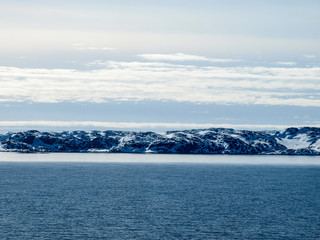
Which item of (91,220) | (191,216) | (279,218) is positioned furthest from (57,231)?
(279,218)

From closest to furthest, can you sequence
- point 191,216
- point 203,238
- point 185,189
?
point 203,238
point 191,216
point 185,189

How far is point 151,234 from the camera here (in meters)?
71.9

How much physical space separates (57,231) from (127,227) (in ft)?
34.7

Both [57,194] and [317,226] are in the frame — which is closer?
[317,226]

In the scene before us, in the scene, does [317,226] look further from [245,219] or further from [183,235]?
[183,235]

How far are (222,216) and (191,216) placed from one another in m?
5.46

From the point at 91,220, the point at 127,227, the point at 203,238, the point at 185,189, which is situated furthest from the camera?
the point at 185,189

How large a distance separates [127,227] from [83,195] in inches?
1840

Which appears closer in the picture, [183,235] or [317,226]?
[183,235]

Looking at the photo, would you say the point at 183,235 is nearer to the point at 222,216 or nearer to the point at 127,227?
the point at 127,227

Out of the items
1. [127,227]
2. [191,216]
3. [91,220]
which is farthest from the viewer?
[191,216]

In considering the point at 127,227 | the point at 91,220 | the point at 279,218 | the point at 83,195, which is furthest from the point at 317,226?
the point at 83,195

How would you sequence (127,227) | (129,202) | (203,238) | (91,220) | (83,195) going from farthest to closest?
(83,195), (129,202), (91,220), (127,227), (203,238)

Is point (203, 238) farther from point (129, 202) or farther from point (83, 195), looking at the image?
point (83, 195)
